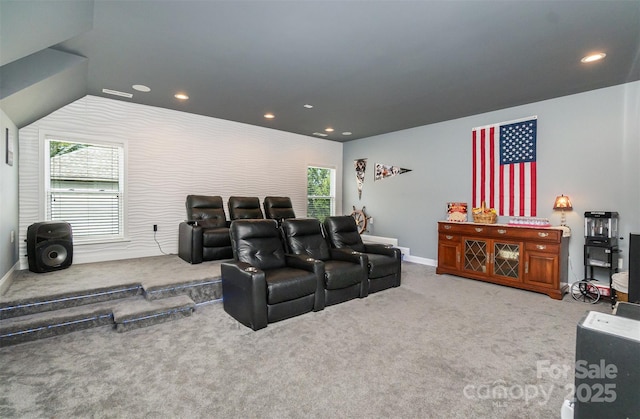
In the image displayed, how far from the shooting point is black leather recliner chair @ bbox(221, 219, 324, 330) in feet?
9.81

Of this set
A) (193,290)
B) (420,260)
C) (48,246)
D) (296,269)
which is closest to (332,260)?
(296,269)

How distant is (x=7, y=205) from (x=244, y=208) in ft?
10.2

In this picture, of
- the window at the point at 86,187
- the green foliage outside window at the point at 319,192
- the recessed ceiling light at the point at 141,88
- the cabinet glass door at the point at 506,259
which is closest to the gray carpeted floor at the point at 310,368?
the cabinet glass door at the point at 506,259

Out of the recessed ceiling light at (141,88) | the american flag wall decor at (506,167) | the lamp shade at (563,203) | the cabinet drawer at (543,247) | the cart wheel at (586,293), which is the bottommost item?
the cart wheel at (586,293)

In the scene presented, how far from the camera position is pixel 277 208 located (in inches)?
244

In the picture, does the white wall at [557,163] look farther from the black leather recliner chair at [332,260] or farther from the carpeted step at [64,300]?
the carpeted step at [64,300]

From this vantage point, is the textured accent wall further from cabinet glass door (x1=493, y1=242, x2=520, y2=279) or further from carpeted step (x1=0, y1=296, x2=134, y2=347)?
cabinet glass door (x1=493, y1=242, x2=520, y2=279)

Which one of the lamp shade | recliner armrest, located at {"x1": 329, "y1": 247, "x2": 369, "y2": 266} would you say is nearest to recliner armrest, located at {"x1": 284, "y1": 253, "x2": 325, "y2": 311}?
recliner armrest, located at {"x1": 329, "y1": 247, "x2": 369, "y2": 266}

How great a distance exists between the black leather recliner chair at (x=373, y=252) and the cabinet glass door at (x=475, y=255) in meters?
1.24

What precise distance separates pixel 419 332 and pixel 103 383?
8.46ft

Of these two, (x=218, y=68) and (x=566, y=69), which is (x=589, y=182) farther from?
(x=218, y=68)

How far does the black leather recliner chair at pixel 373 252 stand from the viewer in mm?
4148

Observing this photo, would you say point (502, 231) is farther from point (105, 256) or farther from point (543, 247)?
point (105, 256)

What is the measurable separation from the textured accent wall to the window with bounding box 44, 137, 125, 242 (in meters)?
0.12
